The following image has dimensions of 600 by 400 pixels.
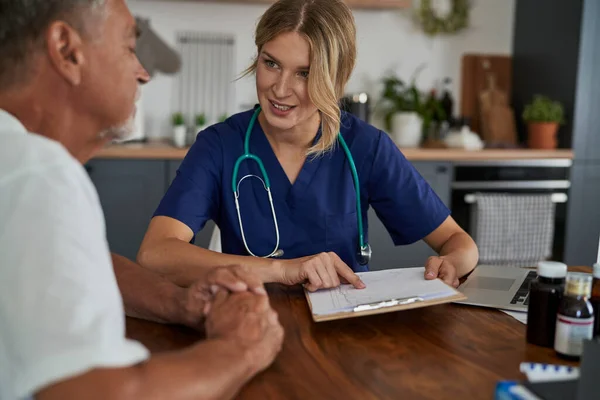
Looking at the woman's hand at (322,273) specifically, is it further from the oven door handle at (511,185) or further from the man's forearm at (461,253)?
the oven door handle at (511,185)

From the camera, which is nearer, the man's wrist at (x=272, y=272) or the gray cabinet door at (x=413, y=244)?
the man's wrist at (x=272, y=272)

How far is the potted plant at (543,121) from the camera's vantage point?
11.6 feet

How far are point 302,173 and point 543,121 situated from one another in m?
2.28

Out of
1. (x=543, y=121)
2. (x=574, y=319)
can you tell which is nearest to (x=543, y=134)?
(x=543, y=121)

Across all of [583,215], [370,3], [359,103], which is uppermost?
[370,3]

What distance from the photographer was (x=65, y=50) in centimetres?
83

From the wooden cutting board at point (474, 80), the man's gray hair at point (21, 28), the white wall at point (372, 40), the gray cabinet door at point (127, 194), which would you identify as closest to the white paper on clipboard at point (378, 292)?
the man's gray hair at point (21, 28)

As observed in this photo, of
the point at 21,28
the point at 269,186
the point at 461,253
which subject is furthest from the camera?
the point at 269,186

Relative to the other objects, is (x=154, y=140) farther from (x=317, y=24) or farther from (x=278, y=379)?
(x=278, y=379)

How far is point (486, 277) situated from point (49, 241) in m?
1.04

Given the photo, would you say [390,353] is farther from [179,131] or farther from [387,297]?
[179,131]

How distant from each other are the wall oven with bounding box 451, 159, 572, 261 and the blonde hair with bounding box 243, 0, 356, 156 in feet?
6.22

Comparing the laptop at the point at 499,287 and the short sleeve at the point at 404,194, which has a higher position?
the short sleeve at the point at 404,194

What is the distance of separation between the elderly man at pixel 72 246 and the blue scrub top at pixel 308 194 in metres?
0.64
